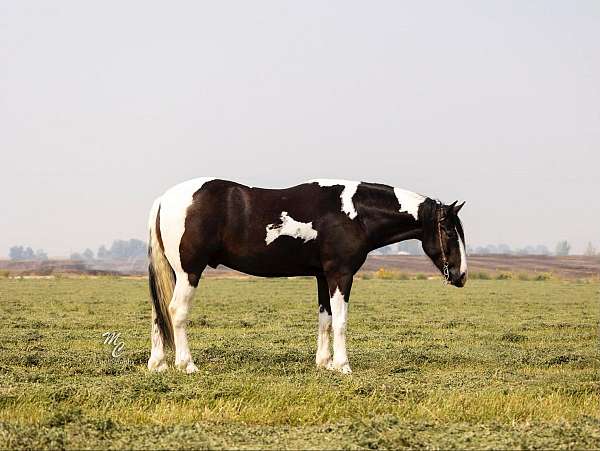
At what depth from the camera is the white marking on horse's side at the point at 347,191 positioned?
401 inches

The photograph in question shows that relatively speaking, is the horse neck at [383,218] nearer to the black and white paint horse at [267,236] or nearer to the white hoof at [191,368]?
the black and white paint horse at [267,236]

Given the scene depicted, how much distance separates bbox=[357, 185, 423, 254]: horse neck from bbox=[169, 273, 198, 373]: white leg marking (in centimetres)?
236

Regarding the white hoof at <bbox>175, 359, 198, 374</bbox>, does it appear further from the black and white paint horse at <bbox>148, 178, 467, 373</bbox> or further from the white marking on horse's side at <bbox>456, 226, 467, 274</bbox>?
the white marking on horse's side at <bbox>456, 226, 467, 274</bbox>

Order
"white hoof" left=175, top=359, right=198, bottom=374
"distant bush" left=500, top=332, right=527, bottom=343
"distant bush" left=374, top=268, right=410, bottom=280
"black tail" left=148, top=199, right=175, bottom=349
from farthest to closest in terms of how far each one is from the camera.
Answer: "distant bush" left=374, top=268, right=410, bottom=280 < "distant bush" left=500, top=332, right=527, bottom=343 < "black tail" left=148, top=199, right=175, bottom=349 < "white hoof" left=175, top=359, right=198, bottom=374

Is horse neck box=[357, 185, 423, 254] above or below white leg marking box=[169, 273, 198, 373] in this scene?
above

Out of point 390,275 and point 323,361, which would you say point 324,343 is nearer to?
point 323,361

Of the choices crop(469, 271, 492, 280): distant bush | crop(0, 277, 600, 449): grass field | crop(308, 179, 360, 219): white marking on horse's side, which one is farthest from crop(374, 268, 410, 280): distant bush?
crop(308, 179, 360, 219): white marking on horse's side

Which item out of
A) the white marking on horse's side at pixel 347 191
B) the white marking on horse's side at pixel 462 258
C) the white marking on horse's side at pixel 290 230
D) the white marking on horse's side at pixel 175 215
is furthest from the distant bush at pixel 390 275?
the white marking on horse's side at pixel 175 215

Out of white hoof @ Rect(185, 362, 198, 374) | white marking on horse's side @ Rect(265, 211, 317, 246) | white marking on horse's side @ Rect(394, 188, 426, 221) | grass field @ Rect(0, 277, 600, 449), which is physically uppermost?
white marking on horse's side @ Rect(394, 188, 426, 221)

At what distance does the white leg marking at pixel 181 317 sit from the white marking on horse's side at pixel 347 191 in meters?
2.07

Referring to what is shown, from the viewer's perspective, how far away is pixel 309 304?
24250 millimetres

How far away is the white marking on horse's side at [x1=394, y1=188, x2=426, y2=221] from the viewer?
1045cm

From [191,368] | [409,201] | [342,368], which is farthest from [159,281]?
[409,201]

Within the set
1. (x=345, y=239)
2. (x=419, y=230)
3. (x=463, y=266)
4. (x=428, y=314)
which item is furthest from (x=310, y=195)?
(x=428, y=314)
